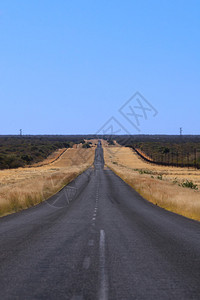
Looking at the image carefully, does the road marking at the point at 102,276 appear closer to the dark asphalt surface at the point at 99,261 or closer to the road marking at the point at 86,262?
the dark asphalt surface at the point at 99,261

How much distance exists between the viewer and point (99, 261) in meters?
8.55

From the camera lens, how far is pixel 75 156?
129 meters

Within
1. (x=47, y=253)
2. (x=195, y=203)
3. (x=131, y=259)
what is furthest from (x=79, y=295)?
(x=195, y=203)

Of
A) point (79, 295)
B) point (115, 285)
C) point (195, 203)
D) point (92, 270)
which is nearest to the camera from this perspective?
point (79, 295)

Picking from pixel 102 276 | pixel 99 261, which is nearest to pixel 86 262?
pixel 99 261

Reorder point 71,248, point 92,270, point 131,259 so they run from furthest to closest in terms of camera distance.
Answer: point 71,248
point 131,259
point 92,270

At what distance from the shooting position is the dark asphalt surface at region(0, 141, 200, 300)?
635cm

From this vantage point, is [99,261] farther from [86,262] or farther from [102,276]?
[102,276]

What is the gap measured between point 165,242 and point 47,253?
3518 mm

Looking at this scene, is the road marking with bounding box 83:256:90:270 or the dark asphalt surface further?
the road marking with bounding box 83:256:90:270

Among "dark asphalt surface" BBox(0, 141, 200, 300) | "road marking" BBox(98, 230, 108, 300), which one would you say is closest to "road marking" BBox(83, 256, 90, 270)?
"dark asphalt surface" BBox(0, 141, 200, 300)

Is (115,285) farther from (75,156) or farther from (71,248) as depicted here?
(75,156)

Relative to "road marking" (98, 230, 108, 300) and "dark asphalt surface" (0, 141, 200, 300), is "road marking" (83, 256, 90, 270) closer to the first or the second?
"dark asphalt surface" (0, 141, 200, 300)

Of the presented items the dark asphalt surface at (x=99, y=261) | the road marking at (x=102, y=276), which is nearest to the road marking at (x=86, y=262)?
the dark asphalt surface at (x=99, y=261)
